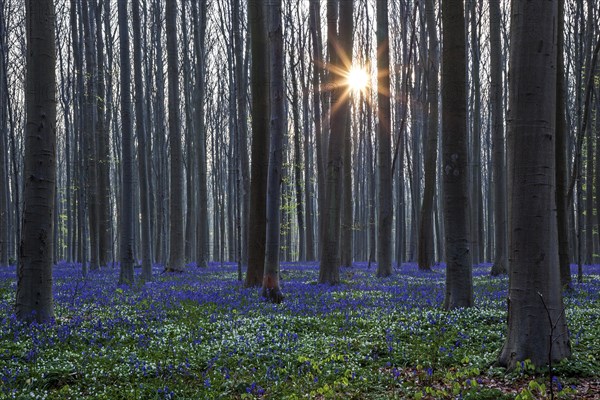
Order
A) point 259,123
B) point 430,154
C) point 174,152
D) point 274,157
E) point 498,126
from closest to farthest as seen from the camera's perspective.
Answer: point 274,157 → point 259,123 → point 498,126 → point 174,152 → point 430,154

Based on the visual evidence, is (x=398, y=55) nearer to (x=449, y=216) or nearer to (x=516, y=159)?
(x=449, y=216)

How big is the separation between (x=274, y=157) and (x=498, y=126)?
10648 mm

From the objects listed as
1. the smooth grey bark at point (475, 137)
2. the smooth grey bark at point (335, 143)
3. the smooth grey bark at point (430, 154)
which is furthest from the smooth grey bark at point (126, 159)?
the smooth grey bark at point (475, 137)

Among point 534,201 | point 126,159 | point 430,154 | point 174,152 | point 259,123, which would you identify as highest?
point 174,152

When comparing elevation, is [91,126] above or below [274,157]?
above

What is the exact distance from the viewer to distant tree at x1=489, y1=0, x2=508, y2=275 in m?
18.2

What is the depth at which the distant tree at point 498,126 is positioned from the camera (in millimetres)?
18234

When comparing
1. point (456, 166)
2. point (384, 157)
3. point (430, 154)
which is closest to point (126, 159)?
point (384, 157)

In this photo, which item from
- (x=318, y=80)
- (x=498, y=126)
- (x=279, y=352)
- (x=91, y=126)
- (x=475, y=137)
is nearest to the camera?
(x=279, y=352)

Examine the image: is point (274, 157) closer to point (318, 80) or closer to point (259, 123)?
point (259, 123)

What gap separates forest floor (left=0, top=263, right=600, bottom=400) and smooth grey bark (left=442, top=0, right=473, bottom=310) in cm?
63

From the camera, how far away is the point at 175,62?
69.4 feet

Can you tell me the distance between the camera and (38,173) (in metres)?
8.58

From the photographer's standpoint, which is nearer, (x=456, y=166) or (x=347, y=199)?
(x=456, y=166)
